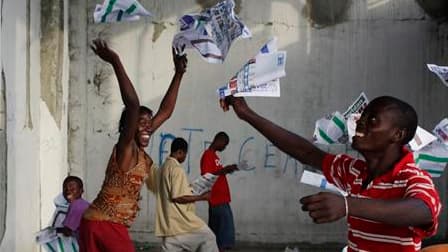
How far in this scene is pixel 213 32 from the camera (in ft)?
15.1

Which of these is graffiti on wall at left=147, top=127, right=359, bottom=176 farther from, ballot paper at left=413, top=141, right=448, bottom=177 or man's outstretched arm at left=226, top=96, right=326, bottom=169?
man's outstretched arm at left=226, top=96, right=326, bottom=169

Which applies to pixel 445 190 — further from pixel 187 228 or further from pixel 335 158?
pixel 335 158

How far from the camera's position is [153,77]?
10.5 m

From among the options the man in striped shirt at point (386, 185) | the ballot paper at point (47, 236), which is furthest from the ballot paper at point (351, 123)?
the ballot paper at point (47, 236)

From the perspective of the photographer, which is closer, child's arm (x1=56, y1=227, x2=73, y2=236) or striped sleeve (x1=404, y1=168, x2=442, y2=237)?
striped sleeve (x1=404, y1=168, x2=442, y2=237)

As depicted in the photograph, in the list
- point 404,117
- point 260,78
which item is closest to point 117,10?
point 260,78

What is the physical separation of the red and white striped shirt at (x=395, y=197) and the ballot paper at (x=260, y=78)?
0.87m

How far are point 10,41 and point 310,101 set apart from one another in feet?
13.7

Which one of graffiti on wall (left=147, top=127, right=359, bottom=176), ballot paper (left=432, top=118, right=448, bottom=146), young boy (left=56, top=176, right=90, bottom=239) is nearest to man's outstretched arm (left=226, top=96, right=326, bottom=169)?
ballot paper (left=432, top=118, right=448, bottom=146)

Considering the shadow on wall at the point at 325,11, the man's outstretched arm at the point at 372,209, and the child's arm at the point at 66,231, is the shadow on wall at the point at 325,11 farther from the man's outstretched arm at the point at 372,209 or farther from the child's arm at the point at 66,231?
the man's outstretched arm at the point at 372,209

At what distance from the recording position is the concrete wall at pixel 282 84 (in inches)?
411

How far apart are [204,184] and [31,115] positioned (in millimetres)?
2029

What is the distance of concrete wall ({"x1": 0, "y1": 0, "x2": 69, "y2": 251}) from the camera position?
7.50 m

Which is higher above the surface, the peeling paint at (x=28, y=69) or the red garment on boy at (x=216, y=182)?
the peeling paint at (x=28, y=69)
